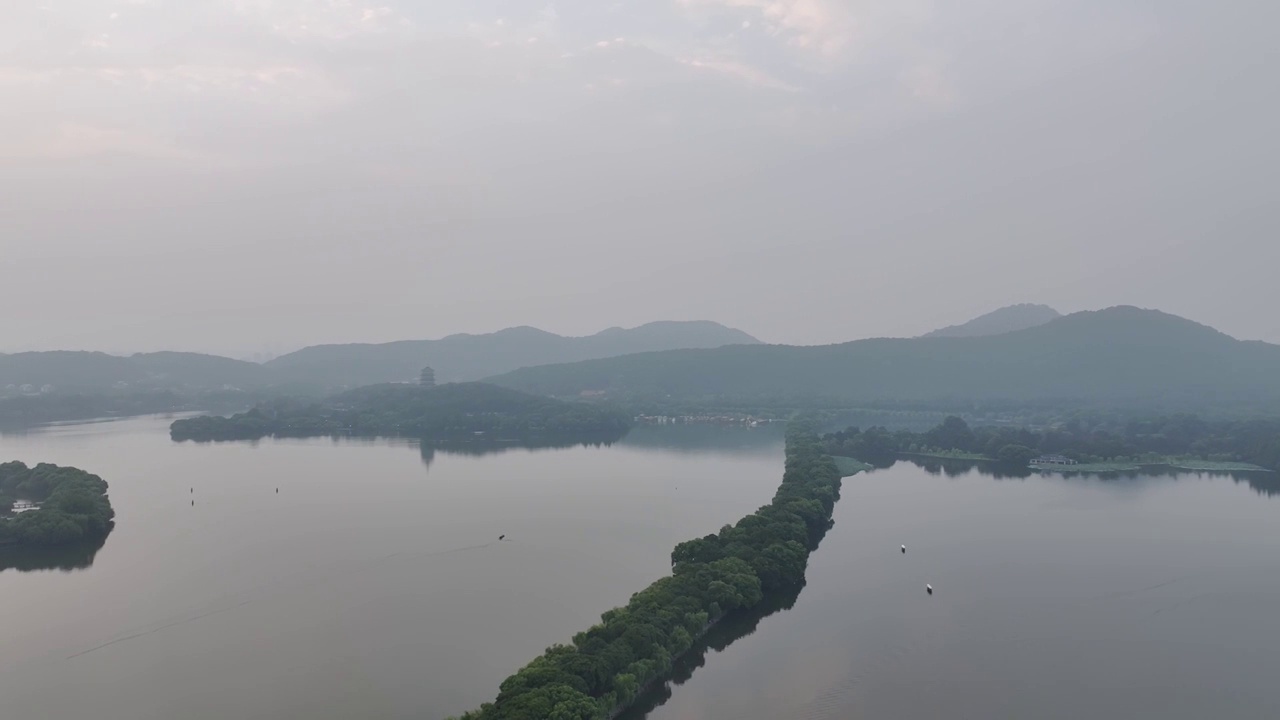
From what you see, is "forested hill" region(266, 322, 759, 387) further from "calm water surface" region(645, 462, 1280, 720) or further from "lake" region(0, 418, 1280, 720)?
"calm water surface" region(645, 462, 1280, 720)

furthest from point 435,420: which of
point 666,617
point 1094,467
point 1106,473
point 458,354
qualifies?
point 458,354

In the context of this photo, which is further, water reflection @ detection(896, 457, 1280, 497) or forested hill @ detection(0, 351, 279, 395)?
forested hill @ detection(0, 351, 279, 395)

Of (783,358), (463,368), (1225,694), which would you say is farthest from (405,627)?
(463,368)

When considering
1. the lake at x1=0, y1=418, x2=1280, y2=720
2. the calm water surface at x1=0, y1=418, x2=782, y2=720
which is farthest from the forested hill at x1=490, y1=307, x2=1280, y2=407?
the lake at x1=0, y1=418, x2=1280, y2=720

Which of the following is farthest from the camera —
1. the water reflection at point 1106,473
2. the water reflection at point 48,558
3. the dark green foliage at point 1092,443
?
the dark green foliage at point 1092,443

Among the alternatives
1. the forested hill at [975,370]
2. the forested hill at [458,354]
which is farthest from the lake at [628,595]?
the forested hill at [458,354]

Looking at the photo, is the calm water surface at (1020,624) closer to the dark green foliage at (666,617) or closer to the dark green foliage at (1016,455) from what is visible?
the dark green foliage at (666,617)

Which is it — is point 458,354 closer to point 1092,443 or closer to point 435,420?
point 435,420
